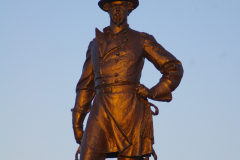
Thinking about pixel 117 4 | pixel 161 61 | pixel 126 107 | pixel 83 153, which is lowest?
pixel 83 153

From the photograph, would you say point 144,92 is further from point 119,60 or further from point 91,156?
point 91,156

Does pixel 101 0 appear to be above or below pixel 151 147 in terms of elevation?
above

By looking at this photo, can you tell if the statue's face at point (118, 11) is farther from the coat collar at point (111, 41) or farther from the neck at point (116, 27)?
the coat collar at point (111, 41)

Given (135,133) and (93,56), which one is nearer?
(135,133)

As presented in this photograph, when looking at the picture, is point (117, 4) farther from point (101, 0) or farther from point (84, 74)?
point (84, 74)

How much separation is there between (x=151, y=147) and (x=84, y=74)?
A: 214 cm

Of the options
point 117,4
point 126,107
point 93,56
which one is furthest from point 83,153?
point 117,4

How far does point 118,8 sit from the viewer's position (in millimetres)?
12719

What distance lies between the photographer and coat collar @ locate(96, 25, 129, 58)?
12.5m

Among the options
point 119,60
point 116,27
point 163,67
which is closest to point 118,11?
point 116,27

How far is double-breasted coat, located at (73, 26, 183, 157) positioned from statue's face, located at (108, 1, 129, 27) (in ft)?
0.76

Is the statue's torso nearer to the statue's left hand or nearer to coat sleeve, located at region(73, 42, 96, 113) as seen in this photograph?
the statue's left hand

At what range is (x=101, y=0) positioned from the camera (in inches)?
509

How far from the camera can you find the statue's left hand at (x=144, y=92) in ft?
39.7
